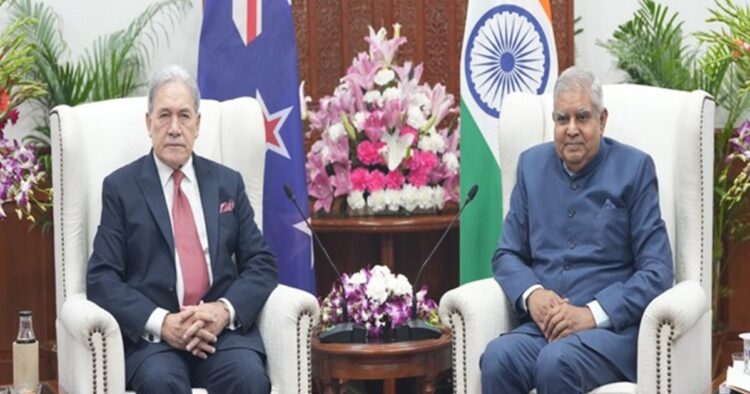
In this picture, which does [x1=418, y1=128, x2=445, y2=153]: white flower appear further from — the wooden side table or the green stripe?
the wooden side table

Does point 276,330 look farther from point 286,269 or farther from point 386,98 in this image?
point 386,98

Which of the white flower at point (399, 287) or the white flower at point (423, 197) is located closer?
the white flower at point (399, 287)

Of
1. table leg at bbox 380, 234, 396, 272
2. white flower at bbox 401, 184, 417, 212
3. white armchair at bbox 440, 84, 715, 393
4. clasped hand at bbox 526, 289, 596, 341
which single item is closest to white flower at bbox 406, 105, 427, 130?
white flower at bbox 401, 184, 417, 212

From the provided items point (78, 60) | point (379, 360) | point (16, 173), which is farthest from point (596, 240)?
point (78, 60)

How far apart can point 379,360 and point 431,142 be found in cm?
120

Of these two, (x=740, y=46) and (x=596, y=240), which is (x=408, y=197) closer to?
(x=596, y=240)

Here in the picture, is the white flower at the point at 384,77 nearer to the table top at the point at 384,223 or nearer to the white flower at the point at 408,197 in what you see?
the white flower at the point at 408,197

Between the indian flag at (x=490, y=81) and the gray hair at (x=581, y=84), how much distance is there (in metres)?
1.03

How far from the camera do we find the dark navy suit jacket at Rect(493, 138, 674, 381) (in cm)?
Result: 397

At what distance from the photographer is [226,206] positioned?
13.8ft

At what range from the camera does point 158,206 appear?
4.12 m

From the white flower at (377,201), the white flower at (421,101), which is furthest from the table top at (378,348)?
the white flower at (421,101)

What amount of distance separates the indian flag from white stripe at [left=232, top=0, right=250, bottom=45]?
866 millimetres

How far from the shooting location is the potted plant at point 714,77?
553 cm
